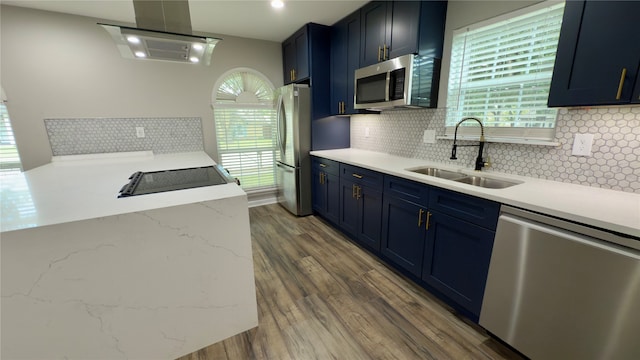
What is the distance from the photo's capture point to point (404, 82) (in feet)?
6.98

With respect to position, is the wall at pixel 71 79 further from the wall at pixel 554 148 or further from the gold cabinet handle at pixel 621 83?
the gold cabinet handle at pixel 621 83

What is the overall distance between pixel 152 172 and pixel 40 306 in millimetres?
1156

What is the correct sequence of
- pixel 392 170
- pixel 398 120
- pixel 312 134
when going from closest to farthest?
pixel 392 170, pixel 398 120, pixel 312 134

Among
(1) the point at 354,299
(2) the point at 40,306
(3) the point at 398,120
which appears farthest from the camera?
(3) the point at 398,120

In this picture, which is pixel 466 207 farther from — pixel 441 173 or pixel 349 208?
pixel 349 208

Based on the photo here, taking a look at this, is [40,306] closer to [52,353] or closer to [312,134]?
[52,353]

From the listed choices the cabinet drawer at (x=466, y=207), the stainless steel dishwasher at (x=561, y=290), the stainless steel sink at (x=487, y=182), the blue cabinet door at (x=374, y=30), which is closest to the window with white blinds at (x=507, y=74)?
the stainless steel sink at (x=487, y=182)

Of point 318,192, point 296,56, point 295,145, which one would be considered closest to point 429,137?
point 318,192

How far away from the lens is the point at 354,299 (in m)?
1.92

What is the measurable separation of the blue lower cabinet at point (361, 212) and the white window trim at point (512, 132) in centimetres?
92

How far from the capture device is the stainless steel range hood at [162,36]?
1602 mm

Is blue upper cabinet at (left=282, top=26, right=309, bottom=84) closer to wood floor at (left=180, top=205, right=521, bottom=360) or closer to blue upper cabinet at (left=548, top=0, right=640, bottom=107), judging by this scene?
wood floor at (left=180, top=205, right=521, bottom=360)

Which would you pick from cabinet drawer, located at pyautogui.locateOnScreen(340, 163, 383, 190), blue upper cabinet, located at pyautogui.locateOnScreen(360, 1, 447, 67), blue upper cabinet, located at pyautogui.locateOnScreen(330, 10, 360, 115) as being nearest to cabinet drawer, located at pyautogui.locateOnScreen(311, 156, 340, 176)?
cabinet drawer, located at pyautogui.locateOnScreen(340, 163, 383, 190)

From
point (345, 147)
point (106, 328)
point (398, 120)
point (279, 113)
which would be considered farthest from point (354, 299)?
point (279, 113)
